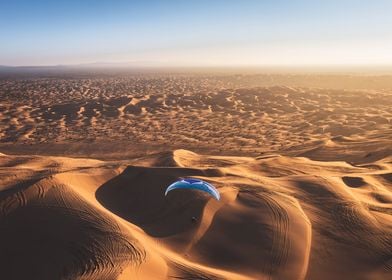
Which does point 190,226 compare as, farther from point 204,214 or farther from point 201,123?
point 201,123

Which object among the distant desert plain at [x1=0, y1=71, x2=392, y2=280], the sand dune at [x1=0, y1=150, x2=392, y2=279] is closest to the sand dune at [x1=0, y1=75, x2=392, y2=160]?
the distant desert plain at [x1=0, y1=71, x2=392, y2=280]

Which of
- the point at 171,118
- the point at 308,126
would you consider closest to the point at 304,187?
the point at 308,126

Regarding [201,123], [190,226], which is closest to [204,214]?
[190,226]

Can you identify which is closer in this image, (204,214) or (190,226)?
(190,226)

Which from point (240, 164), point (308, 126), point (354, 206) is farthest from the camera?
point (308, 126)

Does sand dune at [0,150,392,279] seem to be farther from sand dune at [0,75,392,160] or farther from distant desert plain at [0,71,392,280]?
sand dune at [0,75,392,160]

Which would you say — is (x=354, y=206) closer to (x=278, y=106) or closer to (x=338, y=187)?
(x=338, y=187)

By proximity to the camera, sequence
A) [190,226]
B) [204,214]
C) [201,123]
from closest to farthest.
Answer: [190,226] → [204,214] → [201,123]

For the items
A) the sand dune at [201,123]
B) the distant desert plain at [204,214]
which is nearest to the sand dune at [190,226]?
the distant desert plain at [204,214]
